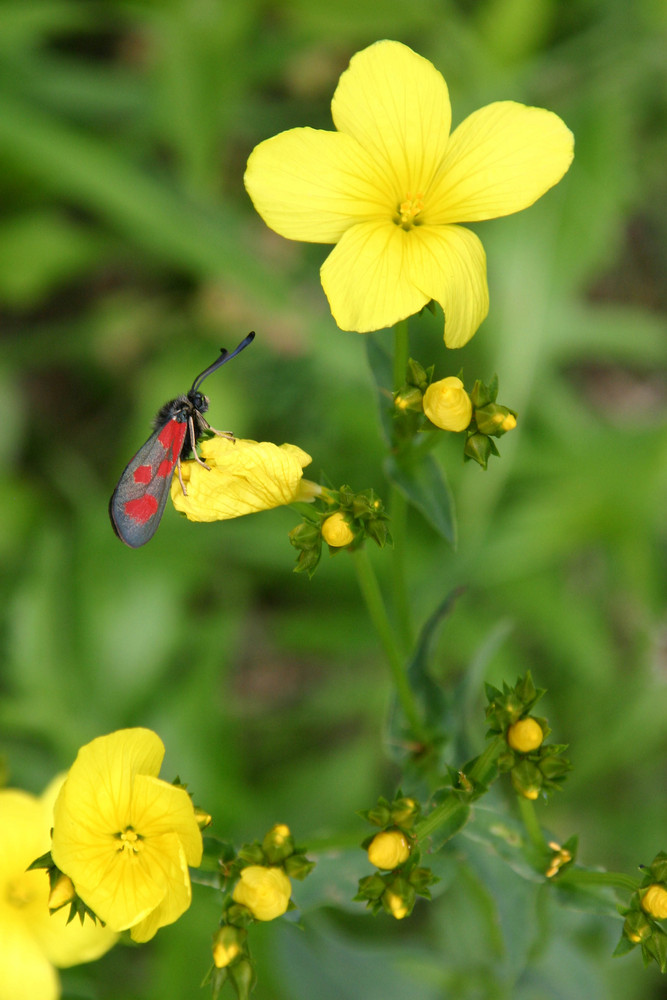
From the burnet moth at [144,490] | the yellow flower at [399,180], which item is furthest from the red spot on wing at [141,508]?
the yellow flower at [399,180]

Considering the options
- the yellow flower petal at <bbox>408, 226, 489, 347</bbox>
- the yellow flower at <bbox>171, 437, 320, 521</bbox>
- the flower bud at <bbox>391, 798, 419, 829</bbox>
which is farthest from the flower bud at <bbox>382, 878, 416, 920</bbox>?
the yellow flower petal at <bbox>408, 226, 489, 347</bbox>

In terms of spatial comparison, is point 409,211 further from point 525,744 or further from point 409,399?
point 525,744

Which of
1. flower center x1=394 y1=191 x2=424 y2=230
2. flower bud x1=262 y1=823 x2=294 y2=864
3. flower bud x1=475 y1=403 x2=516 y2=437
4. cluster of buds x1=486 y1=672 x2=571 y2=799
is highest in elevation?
flower center x1=394 y1=191 x2=424 y2=230

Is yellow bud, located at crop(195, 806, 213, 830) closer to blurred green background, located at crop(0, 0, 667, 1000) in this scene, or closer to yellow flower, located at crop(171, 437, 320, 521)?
yellow flower, located at crop(171, 437, 320, 521)

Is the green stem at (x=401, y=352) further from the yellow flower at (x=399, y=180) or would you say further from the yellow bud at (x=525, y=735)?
the yellow bud at (x=525, y=735)

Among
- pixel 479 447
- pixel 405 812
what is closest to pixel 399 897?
pixel 405 812

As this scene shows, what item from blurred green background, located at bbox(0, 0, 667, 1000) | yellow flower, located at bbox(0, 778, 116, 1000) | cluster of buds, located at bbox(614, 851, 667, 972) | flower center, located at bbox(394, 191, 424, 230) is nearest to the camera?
cluster of buds, located at bbox(614, 851, 667, 972)

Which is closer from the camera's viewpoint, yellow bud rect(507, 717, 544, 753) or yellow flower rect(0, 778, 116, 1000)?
yellow bud rect(507, 717, 544, 753)
